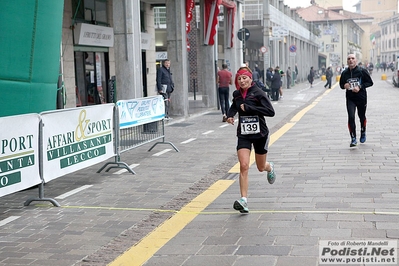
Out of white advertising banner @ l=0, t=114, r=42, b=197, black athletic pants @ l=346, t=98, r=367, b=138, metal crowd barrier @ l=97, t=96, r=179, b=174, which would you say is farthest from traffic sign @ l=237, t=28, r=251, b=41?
white advertising banner @ l=0, t=114, r=42, b=197

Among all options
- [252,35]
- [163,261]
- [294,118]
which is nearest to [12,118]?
[163,261]

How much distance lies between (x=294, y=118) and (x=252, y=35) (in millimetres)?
30157

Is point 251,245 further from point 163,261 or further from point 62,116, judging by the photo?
point 62,116

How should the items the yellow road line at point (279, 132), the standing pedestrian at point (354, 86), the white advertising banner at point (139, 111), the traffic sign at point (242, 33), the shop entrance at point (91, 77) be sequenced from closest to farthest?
the yellow road line at point (279, 132) → the white advertising banner at point (139, 111) → the standing pedestrian at point (354, 86) → the shop entrance at point (91, 77) → the traffic sign at point (242, 33)

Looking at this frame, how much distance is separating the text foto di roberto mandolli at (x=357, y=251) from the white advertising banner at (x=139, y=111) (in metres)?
5.29

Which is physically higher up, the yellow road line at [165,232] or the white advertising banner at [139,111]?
the white advertising banner at [139,111]

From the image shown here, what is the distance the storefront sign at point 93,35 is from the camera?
17.5 meters

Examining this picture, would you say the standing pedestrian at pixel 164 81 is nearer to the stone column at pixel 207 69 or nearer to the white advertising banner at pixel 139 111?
the white advertising banner at pixel 139 111

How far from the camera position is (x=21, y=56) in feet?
27.5

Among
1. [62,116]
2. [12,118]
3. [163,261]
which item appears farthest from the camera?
[62,116]

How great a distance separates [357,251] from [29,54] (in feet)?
18.0

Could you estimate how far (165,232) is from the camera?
6090mm

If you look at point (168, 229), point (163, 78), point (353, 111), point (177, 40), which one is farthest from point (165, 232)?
point (177, 40)

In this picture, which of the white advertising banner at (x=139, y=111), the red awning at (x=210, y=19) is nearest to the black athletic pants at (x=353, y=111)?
the white advertising banner at (x=139, y=111)
